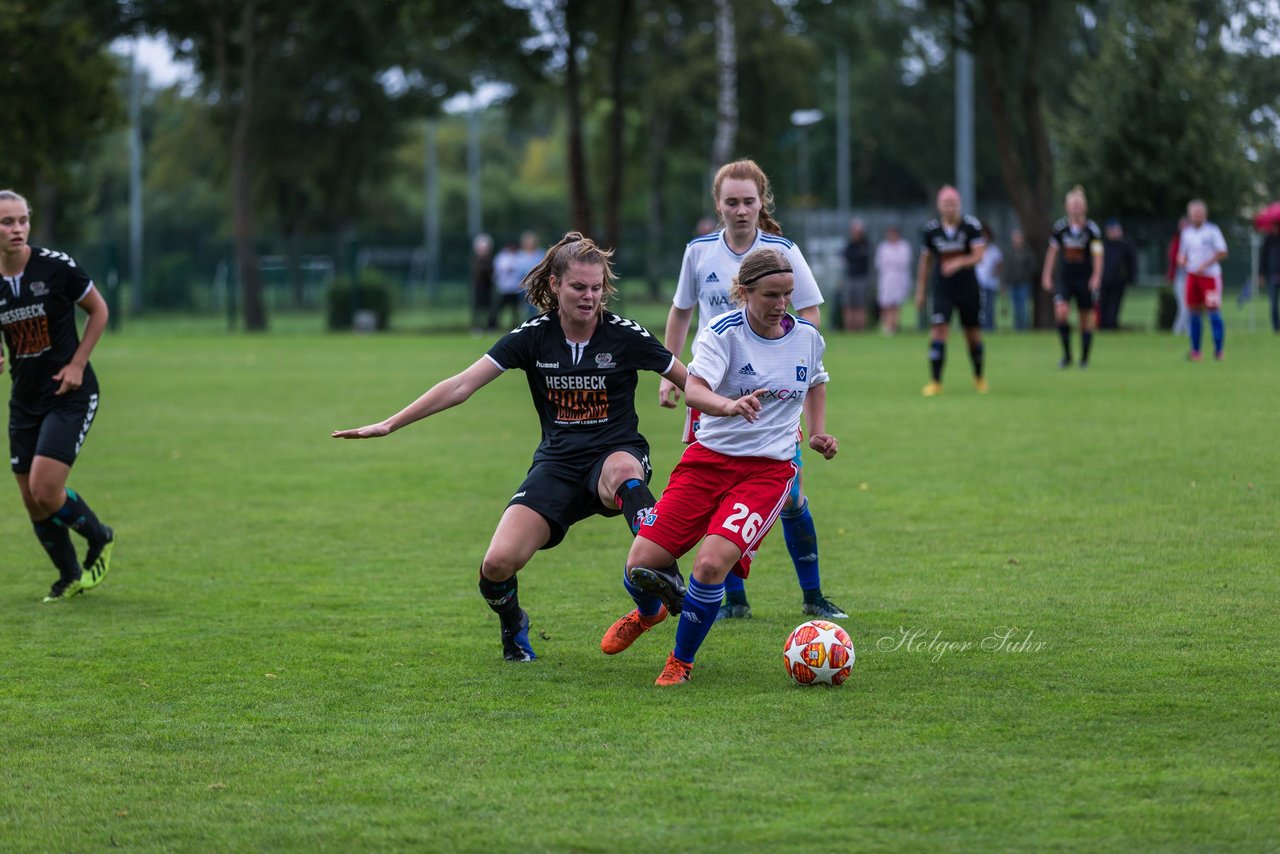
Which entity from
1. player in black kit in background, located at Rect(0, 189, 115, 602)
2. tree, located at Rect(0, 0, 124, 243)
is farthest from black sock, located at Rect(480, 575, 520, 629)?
tree, located at Rect(0, 0, 124, 243)

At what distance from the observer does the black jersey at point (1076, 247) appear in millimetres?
20406

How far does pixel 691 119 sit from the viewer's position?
2382 inches

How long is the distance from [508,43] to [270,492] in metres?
26.4

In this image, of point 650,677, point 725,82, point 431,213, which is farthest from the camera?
point 431,213

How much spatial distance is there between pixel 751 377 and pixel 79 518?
388 centimetres

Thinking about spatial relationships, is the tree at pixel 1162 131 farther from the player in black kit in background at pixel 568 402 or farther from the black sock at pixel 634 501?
the black sock at pixel 634 501

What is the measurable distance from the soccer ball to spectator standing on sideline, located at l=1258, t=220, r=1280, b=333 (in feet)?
80.7

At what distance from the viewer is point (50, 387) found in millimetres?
8211

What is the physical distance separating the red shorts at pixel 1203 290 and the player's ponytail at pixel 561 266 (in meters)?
16.3

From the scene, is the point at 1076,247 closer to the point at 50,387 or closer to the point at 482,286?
the point at 50,387

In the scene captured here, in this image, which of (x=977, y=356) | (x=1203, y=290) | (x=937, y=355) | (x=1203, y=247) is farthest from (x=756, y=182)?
(x=1203, y=290)

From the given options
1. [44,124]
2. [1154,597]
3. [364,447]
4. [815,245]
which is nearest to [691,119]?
[815,245]

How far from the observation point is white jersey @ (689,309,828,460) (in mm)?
6277

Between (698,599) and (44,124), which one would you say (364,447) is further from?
(44,124)
